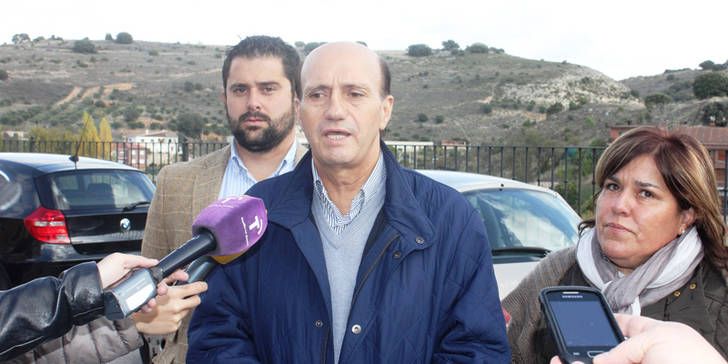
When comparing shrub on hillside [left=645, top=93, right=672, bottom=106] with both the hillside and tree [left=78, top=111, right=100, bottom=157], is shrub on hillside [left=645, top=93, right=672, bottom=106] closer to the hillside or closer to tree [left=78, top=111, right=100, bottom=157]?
the hillside

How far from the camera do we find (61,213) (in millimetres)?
5258

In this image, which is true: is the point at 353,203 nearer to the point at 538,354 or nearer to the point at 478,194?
the point at 538,354

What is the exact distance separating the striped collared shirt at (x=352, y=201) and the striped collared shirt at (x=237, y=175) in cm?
78

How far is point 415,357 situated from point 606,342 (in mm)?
609

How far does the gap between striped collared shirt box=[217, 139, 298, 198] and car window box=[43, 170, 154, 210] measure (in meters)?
3.24

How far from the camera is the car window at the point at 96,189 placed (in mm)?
5379

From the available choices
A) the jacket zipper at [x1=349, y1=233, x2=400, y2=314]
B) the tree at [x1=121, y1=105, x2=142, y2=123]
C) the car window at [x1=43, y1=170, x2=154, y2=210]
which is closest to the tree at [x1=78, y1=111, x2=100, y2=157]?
the car window at [x1=43, y1=170, x2=154, y2=210]

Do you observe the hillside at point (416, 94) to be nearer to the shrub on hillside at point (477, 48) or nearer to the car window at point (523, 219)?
the shrub on hillside at point (477, 48)

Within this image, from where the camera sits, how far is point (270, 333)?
1890 mm

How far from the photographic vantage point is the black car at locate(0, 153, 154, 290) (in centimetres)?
504

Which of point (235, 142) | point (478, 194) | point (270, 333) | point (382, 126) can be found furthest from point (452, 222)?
point (478, 194)

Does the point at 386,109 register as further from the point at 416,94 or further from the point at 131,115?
the point at 416,94

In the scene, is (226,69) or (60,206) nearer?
(226,69)

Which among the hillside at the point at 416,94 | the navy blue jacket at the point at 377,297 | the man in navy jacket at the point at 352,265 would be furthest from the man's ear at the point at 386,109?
the hillside at the point at 416,94
